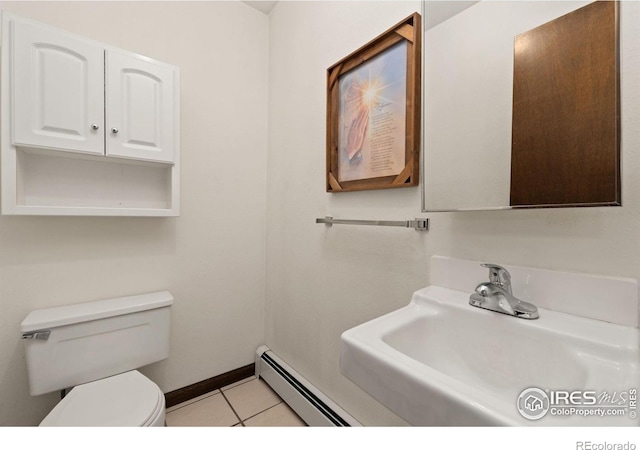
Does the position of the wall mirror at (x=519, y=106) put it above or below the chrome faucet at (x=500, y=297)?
above

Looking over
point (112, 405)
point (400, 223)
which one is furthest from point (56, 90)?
point (400, 223)

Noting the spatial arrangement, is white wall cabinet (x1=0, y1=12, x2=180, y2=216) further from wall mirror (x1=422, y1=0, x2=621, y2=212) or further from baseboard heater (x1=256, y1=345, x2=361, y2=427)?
wall mirror (x1=422, y1=0, x2=621, y2=212)

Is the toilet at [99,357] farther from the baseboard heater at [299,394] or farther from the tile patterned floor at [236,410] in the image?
the baseboard heater at [299,394]

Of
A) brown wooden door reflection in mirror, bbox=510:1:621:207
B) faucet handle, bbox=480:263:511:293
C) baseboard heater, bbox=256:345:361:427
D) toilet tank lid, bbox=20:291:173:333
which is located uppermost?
brown wooden door reflection in mirror, bbox=510:1:621:207

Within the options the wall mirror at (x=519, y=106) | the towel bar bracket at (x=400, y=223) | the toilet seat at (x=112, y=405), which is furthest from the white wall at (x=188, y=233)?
the wall mirror at (x=519, y=106)

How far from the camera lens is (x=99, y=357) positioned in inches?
47.0

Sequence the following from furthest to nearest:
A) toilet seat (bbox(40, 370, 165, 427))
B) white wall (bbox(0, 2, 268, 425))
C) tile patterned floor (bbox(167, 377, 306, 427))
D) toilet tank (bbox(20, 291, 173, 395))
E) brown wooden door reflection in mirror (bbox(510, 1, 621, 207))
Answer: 1. tile patterned floor (bbox(167, 377, 306, 427))
2. white wall (bbox(0, 2, 268, 425))
3. toilet tank (bbox(20, 291, 173, 395))
4. toilet seat (bbox(40, 370, 165, 427))
5. brown wooden door reflection in mirror (bbox(510, 1, 621, 207))

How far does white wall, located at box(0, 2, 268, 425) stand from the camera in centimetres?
120

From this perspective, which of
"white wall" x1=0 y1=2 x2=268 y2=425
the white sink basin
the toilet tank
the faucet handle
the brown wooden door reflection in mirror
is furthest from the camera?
"white wall" x1=0 y1=2 x2=268 y2=425

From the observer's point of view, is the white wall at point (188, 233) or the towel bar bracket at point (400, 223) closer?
the towel bar bracket at point (400, 223)

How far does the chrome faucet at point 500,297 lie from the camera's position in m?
0.69

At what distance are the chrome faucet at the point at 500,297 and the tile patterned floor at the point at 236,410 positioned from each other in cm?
117

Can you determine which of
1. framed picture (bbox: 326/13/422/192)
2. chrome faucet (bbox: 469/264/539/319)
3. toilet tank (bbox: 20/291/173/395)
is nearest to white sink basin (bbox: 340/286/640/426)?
chrome faucet (bbox: 469/264/539/319)

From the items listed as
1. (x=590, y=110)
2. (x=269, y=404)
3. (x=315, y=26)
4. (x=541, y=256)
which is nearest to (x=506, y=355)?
(x=541, y=256)
